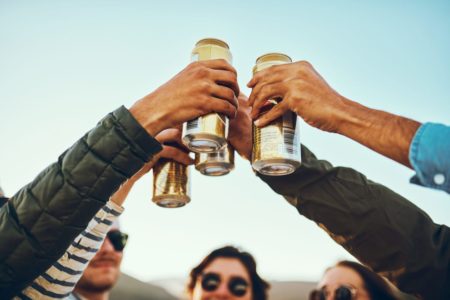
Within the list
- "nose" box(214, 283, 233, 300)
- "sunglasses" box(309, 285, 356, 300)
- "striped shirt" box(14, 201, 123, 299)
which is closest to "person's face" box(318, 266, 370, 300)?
"sunglasses" box(309, 285, 356, 300)

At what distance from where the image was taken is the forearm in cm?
184

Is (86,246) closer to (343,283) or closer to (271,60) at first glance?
(271,60)

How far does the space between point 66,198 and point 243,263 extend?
9.14 ft

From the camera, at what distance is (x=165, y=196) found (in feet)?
7.36

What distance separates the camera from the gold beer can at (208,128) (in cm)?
196

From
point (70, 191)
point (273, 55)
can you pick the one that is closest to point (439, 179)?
point (273, 55)

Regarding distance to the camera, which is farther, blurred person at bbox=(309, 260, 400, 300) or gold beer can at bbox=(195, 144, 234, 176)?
blurred person at bbox=(309, 260, 400, 300)

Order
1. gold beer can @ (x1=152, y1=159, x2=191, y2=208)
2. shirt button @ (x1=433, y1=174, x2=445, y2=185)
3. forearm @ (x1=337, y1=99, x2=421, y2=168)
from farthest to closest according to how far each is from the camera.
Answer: gold beer can @ (x1=152, y1=159, x2=191, y2=208) < forearm @ (x1=337, y1=99, x2=421, y2=168) < shirt button @ (x1=433, y1=174, x2=445, y2=185)

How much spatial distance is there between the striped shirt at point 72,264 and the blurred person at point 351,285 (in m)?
2.20

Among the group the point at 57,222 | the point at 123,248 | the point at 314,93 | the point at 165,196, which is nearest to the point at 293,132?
the point at 314,93

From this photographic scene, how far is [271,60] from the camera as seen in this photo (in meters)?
2.16

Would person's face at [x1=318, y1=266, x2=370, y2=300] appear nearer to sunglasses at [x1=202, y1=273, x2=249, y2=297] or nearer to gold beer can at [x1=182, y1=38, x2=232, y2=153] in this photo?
sunglasses at [x1=202, y1=273, x2=249, y2=297]

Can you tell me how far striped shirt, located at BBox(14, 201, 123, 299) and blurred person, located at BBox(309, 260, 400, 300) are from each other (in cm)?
220

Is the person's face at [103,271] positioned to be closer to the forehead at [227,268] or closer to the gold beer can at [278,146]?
the forehead at [227,268]
